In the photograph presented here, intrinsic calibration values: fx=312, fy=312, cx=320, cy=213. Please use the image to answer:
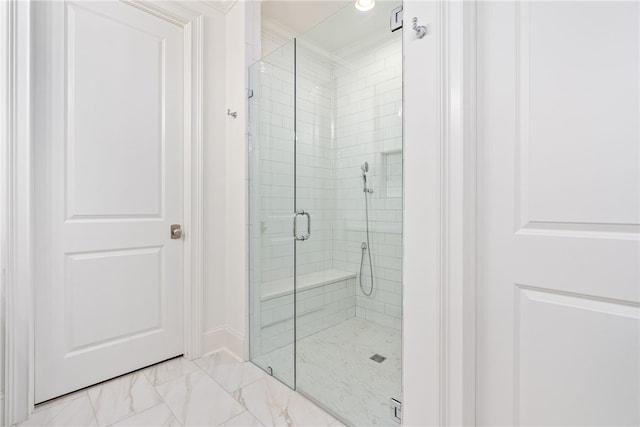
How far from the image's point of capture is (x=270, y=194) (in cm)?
206

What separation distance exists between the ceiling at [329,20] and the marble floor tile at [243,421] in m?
1.99

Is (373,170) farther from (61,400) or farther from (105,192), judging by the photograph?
(61,400)

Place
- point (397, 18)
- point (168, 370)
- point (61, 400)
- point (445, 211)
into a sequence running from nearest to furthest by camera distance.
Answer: point (445, 211) < point (397, 18) < point (61, 400) < point (168, 370)

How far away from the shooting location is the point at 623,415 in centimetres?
86

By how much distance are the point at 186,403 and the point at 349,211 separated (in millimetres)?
1474

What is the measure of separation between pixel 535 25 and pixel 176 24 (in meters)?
2.02

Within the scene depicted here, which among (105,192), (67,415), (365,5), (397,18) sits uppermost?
(365,5)

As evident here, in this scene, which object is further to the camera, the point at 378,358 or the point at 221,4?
the point at 221,4

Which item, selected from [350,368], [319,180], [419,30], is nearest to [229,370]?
[350,368]

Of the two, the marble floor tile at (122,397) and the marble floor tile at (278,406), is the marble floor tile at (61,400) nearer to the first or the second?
the marble floor tile at (122,397)

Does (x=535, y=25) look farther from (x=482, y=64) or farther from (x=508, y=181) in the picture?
(x=508, y=181)

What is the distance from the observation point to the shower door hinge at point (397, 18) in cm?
125

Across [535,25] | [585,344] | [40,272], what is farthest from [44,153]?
[585,344]

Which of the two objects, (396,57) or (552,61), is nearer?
(552,61)
